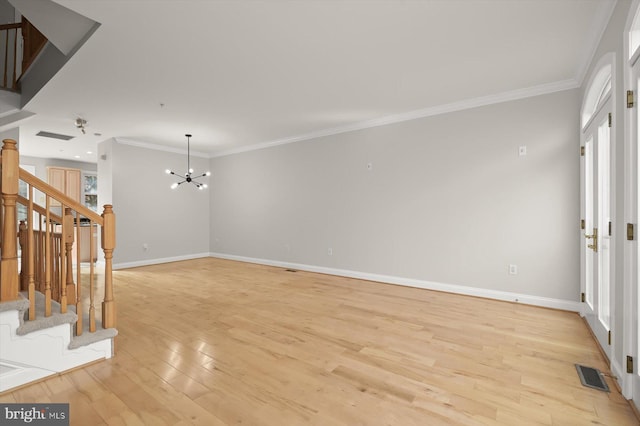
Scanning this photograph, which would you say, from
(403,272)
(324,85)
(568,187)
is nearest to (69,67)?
(324,85)

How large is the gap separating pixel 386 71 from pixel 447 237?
2.51 m

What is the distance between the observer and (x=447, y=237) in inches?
172

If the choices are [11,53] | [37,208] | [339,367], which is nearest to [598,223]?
[339,367]

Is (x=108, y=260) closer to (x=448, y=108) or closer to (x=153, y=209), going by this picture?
(x=448, y=108)

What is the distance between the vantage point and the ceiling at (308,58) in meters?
2.36

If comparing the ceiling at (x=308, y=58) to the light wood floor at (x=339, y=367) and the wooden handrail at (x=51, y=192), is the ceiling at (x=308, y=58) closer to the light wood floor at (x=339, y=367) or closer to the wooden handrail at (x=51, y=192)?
the wooden handrail at (x=51, y=192)

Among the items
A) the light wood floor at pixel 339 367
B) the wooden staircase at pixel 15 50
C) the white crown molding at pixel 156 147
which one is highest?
the wooden staircase at pixel 15 50

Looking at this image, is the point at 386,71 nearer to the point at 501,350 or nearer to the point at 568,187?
the point at 568,187

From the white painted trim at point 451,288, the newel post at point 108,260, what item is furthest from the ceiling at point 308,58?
the white painted trim at point 451,288

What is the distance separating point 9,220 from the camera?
2.00m

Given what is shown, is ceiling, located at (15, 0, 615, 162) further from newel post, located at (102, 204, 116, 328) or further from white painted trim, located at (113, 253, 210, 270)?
white painted trim, located at (113, 253, 210, 270)

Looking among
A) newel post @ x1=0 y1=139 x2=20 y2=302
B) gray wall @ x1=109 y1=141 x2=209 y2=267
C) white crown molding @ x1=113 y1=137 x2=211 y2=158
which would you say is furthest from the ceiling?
gray wall @ x1=109 y1=141 x2=209 y2=267

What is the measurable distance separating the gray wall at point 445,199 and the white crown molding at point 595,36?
35cm

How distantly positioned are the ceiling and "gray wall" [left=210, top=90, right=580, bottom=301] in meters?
0.45
